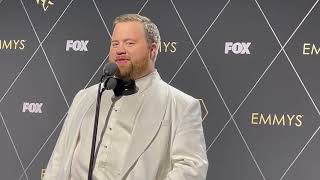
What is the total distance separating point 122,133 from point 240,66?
1.18 m

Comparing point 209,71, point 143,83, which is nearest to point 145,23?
point 143,83

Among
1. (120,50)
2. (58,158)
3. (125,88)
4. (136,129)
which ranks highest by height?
(120,50)

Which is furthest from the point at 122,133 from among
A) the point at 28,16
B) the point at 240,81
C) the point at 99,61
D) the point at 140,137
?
the point at 28,16

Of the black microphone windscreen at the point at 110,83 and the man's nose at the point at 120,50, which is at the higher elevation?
the man's nose at the point at 120,50

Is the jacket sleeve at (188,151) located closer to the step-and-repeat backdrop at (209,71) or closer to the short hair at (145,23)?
the short hair at (145,23)

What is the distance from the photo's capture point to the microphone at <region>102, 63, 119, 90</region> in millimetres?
1971

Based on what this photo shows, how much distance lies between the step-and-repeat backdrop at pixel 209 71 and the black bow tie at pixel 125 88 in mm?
1032

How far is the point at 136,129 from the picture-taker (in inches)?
79.4

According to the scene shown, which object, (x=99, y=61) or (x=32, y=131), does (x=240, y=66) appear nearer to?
(x=99, y=61)

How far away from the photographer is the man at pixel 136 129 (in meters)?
1.96

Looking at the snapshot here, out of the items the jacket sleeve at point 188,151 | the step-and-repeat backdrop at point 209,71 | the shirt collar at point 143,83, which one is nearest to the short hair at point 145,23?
the shirt collar at point 143,83

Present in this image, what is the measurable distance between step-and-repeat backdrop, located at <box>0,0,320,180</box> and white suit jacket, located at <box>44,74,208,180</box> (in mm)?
959

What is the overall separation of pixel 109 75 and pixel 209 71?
4.00 ft

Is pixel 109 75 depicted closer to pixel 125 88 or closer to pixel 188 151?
pixel 125 88
